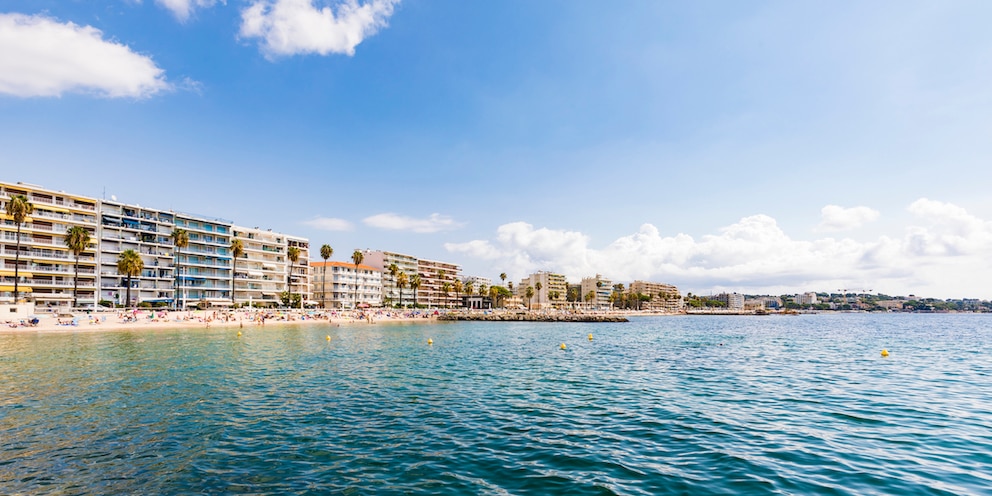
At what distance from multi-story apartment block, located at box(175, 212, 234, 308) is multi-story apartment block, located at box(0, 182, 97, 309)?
1801cm

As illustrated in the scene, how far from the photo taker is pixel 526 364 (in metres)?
34.6

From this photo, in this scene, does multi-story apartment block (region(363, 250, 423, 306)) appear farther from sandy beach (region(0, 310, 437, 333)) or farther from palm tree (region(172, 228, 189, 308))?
palm tree (region(172, 228, 189, 308))

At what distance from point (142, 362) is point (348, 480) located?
28.0 metres

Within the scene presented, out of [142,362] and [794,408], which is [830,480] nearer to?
[794,408]

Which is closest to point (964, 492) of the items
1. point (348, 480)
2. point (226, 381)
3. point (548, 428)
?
point (548, 428)

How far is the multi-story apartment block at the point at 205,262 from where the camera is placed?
112 m

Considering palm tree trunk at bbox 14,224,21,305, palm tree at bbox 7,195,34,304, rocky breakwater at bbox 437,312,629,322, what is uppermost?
palm tree at bbox 7,195,34,304

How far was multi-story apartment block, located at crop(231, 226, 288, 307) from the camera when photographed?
4889 inches

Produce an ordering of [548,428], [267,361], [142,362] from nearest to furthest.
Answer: [548,428] < [142,362] < [267,361]

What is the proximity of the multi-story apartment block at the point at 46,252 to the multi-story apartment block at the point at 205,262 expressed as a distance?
18013 millimetres

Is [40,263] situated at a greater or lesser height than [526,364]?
greater

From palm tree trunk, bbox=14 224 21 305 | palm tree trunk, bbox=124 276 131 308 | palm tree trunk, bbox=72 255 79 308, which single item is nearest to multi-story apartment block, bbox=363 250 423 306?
palm tree trunk, bbox=124 276 131 308

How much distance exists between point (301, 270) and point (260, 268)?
16.0m

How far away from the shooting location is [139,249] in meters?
103
